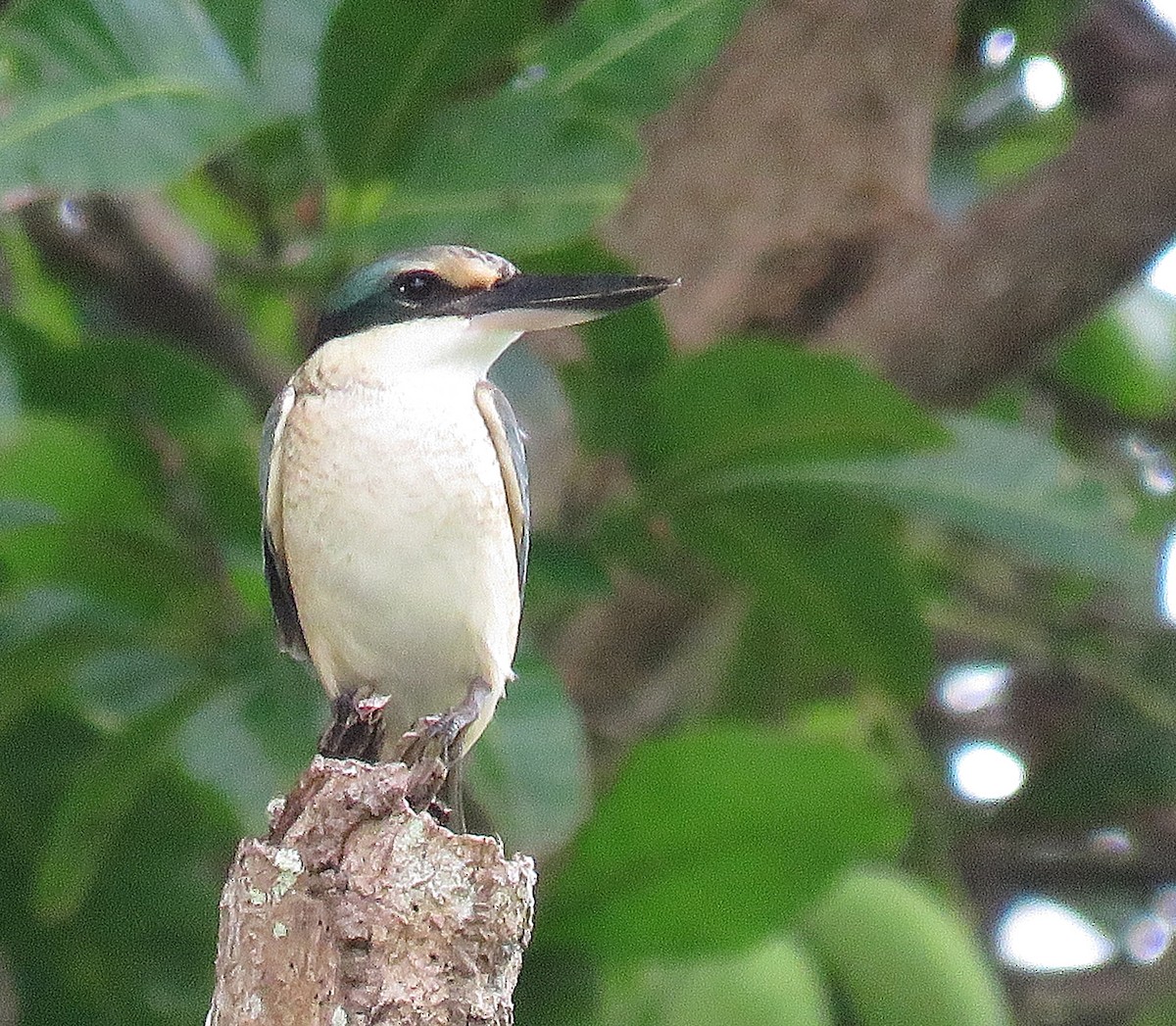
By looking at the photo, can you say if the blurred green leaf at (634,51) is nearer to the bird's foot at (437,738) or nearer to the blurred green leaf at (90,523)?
the blurred green leaf at (90,523)

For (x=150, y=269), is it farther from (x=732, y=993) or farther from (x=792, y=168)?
(x=732, y=993)

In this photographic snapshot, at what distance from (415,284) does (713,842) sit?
1325mm

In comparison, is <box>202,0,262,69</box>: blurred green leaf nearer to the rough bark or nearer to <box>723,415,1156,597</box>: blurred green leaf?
<box>723,415,1156,597</box>: blurred green leaf

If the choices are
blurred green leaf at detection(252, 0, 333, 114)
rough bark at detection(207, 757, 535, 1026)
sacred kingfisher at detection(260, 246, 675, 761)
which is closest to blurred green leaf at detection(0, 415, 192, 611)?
blurred green leaf at detection(252, 0, 333, 114)

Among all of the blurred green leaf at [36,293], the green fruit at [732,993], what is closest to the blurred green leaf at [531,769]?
the green fruit at [732,993]

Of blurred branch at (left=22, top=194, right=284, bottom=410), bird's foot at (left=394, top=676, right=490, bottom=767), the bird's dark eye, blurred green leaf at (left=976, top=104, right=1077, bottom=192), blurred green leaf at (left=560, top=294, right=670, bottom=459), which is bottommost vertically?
bird's foot at (left=394, top=676, right=490, bottom=767)

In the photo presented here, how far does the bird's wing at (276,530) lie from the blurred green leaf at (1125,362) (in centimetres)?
240

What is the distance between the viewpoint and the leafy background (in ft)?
9.78

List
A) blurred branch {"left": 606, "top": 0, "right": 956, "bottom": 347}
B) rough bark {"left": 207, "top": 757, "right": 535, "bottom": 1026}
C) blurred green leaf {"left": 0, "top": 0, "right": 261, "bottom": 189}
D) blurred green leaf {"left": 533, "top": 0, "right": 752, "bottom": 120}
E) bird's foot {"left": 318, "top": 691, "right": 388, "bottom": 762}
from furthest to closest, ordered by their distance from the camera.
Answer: blurred branch {"left": 606, "top": 0, "right": 956, "bottom": 347} < blurred green leaf {"left": 533, "top": 0, "right": 752, "bottom": 120} < blurred green leaf {"left": 0, "top": 0, "right": 261, "bottom": 189} < bird's foot {"left": 318, "top": 691, "right": 388, "bottom": 762} < rough bark {"left": 207, "top": 757, "right": 535, "bottom": 1026}

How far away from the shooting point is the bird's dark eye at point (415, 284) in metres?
2.42

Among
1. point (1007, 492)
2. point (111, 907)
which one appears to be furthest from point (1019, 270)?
point (111, 907)

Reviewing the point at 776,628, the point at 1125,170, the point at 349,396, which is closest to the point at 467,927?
the point at 349,396

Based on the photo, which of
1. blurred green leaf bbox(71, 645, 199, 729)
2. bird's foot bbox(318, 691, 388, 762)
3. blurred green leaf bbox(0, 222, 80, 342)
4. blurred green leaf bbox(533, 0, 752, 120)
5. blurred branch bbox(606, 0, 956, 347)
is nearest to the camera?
bird's foot bbox(318, 691, 388, 762)

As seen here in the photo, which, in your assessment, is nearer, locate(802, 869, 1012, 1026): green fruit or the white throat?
the white throat
